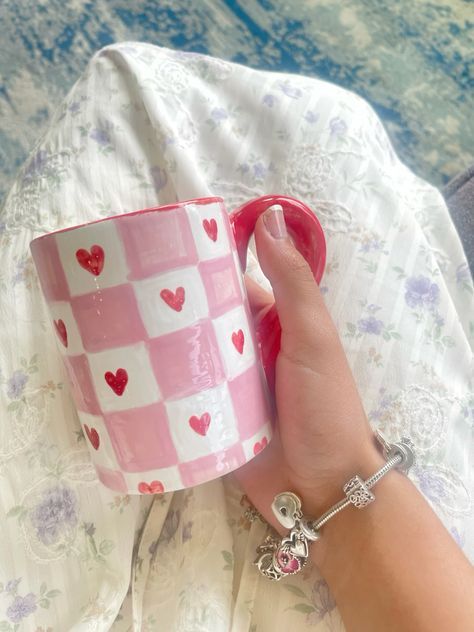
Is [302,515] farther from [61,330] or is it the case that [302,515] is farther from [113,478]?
[61,330]

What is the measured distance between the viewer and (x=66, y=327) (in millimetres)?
464

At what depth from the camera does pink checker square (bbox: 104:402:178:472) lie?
1.51ft

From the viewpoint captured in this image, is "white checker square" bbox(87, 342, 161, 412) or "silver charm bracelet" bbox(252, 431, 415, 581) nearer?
"white checker square" bbox(87, 342, 161, 412)

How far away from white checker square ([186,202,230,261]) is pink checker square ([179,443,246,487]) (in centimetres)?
16

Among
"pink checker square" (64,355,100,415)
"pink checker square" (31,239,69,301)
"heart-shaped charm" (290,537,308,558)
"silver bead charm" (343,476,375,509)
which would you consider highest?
"pink checker square" (31,239,69,301)

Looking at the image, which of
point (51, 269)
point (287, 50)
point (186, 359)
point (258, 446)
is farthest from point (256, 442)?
point (287, 50)

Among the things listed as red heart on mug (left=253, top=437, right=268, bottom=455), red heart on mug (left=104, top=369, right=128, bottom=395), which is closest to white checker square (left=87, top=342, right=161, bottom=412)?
red heart on mug (left=104, top=369, right=128, bottom=395)

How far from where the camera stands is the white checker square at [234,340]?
469 millimetres

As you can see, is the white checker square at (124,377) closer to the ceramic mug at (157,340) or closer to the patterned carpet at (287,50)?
the ceramic mug at (157,340)

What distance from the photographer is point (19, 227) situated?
655 millimetres

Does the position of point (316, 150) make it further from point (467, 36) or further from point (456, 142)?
point (467, 36)

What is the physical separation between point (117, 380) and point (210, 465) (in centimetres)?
11

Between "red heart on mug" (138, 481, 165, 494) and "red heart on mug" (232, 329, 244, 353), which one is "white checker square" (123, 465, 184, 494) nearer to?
"red heart on mug" (138, 481, 165, 494)

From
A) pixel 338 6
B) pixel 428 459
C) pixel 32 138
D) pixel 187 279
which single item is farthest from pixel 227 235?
pixel 338 6
